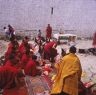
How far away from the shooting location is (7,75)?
30.4 ft

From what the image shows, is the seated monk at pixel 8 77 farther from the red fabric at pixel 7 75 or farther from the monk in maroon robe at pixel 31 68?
the monk in maroon robe at pixel 31 68

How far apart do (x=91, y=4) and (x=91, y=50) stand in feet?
24.5

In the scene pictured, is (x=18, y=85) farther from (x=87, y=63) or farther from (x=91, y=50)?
(x=91, y=50)

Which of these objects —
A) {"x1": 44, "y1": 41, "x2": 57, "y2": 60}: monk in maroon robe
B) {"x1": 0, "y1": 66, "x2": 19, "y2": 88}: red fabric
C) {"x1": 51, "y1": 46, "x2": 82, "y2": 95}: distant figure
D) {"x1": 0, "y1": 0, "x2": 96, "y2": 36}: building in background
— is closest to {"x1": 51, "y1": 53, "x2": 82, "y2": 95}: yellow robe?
{"x1": 51, "y1": 46, "x2": 82, "y2": 95}: distant figure

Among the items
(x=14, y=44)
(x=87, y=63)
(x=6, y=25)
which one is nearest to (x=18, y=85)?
(x=14, y=44)

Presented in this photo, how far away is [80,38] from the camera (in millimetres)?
22688

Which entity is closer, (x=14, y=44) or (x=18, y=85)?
(x=18, y=85)

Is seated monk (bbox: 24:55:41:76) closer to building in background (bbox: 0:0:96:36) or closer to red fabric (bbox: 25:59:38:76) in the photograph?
red fabric (bbox: 25:59:38:76)

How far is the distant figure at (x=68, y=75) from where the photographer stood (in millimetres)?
7328

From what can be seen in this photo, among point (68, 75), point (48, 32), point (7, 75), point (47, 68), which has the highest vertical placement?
point (68, 75)

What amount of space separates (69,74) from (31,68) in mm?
4217

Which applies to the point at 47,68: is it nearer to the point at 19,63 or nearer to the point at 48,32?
the point at 19,63

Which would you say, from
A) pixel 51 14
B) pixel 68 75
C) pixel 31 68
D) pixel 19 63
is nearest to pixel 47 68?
pixel 31 68

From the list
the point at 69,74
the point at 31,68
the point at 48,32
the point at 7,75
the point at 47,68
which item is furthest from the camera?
the point at 48,32
